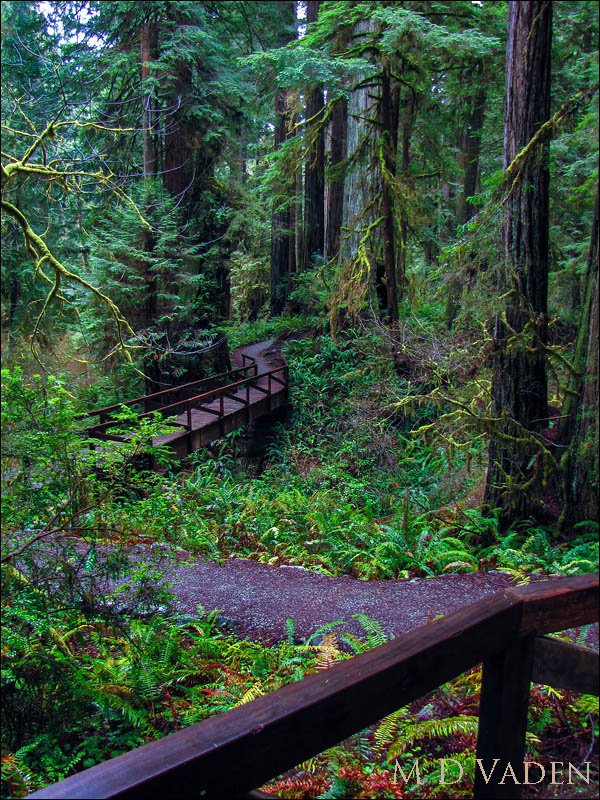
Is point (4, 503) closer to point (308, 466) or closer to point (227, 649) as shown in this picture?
point (227, 649)

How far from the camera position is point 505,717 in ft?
6.17

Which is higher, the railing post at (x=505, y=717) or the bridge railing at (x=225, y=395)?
the railing post at (x=505, y=717)

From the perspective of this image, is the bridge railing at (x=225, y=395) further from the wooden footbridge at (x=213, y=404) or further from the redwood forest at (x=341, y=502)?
the redwood forest at (x=341, y=502)

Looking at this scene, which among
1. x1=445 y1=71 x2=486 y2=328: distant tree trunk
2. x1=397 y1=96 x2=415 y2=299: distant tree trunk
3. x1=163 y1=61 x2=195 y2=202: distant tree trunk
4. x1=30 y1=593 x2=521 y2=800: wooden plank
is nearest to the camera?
x1=30 y1=593 x2=521 y2=800: wooden plank

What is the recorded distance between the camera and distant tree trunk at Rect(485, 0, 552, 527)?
2.90 m

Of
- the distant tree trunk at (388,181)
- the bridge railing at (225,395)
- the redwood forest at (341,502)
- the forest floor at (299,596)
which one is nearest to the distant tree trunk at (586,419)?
the redwood forest at (341,502)

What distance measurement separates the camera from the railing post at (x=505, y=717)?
1.87 meters

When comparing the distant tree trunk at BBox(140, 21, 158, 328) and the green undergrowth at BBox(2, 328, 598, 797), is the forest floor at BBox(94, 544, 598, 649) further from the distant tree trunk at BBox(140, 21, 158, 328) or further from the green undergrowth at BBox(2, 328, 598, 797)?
the distant tree trunk at BBox(140, 21, 158, 328)

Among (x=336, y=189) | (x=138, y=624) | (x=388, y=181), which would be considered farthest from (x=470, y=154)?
(x=138, y=624)

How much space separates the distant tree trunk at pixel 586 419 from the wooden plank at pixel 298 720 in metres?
0.47

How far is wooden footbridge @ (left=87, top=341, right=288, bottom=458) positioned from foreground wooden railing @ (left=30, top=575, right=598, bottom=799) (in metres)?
9.34

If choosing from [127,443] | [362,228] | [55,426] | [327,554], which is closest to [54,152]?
[127,443]

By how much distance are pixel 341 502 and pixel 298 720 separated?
8004 millimetres

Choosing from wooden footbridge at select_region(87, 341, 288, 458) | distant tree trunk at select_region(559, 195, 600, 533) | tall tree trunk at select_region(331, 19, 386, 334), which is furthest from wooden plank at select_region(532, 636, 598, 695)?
tall tree trunk at select_region(331, 19, 386, 334)
